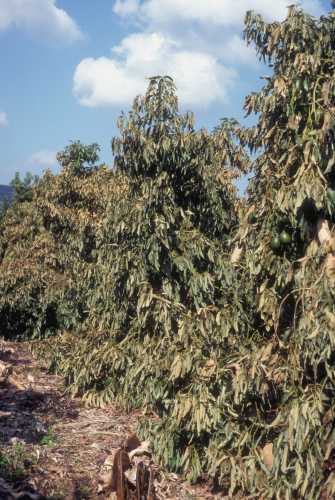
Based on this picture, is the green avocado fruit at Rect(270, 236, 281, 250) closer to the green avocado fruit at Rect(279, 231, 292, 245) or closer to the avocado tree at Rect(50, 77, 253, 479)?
the green avocado fruit at Rect(279, 231, 292, 245)

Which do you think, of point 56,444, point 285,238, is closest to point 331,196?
point 285,238

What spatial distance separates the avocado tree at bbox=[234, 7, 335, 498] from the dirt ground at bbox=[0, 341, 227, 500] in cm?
164

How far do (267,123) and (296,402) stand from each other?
2.20 metres

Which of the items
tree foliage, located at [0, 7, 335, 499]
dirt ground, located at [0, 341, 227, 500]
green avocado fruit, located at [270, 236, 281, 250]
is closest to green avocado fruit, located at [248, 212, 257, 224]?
tree foliage, located at [0, 7, 335, 499]

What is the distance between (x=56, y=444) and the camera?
6.54 metres

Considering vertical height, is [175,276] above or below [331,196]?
below

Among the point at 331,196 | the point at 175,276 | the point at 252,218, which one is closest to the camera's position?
the point at 331,196

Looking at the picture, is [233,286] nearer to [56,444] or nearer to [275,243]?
[275,243]

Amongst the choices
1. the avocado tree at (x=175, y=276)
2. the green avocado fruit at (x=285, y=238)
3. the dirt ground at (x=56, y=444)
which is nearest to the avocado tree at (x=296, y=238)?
the green avocado fruit at (x=285, y=238)

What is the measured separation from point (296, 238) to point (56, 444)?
12.8 feet

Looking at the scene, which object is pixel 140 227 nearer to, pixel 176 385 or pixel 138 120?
pixel 138 120

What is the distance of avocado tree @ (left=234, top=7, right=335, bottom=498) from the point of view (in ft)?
12.8

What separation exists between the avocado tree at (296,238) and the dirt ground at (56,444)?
1636 millimetres

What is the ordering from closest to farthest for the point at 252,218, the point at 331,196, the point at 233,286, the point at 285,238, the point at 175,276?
the point at 331,196 → the point at 285,238 → the point at 252,218 → the point at 233,286 → the point at 175,276
